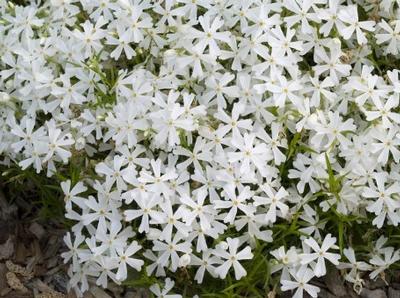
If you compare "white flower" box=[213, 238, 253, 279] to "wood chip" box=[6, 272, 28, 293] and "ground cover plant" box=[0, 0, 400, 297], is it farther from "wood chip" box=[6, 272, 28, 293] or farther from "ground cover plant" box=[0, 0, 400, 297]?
"wood chip" box=[6, 272, 28, 293]

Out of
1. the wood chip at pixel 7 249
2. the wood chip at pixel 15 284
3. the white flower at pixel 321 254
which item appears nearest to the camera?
the white flower at pixel 321 254

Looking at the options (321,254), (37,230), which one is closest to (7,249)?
(37,230)

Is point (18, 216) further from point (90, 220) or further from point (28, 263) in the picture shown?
point (90, 220)

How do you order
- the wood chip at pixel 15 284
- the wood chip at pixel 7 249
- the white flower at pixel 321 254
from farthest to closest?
1. the wood chip at pixel 7 249
2. the wood chip at pixel 15 284
3. the white flower at pixel 321 254

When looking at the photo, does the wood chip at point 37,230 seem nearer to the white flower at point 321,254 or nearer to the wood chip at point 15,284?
the wood chip at point 15,284

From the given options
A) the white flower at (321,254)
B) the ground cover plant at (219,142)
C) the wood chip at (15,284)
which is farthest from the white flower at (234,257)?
the wood chip at (15,284)

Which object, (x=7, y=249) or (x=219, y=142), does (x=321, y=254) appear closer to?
(x=219, y=142)

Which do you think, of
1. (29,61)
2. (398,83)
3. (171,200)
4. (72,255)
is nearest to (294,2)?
(398,83)

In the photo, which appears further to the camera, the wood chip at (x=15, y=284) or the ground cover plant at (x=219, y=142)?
the wood chip at (x=15, y=284)
